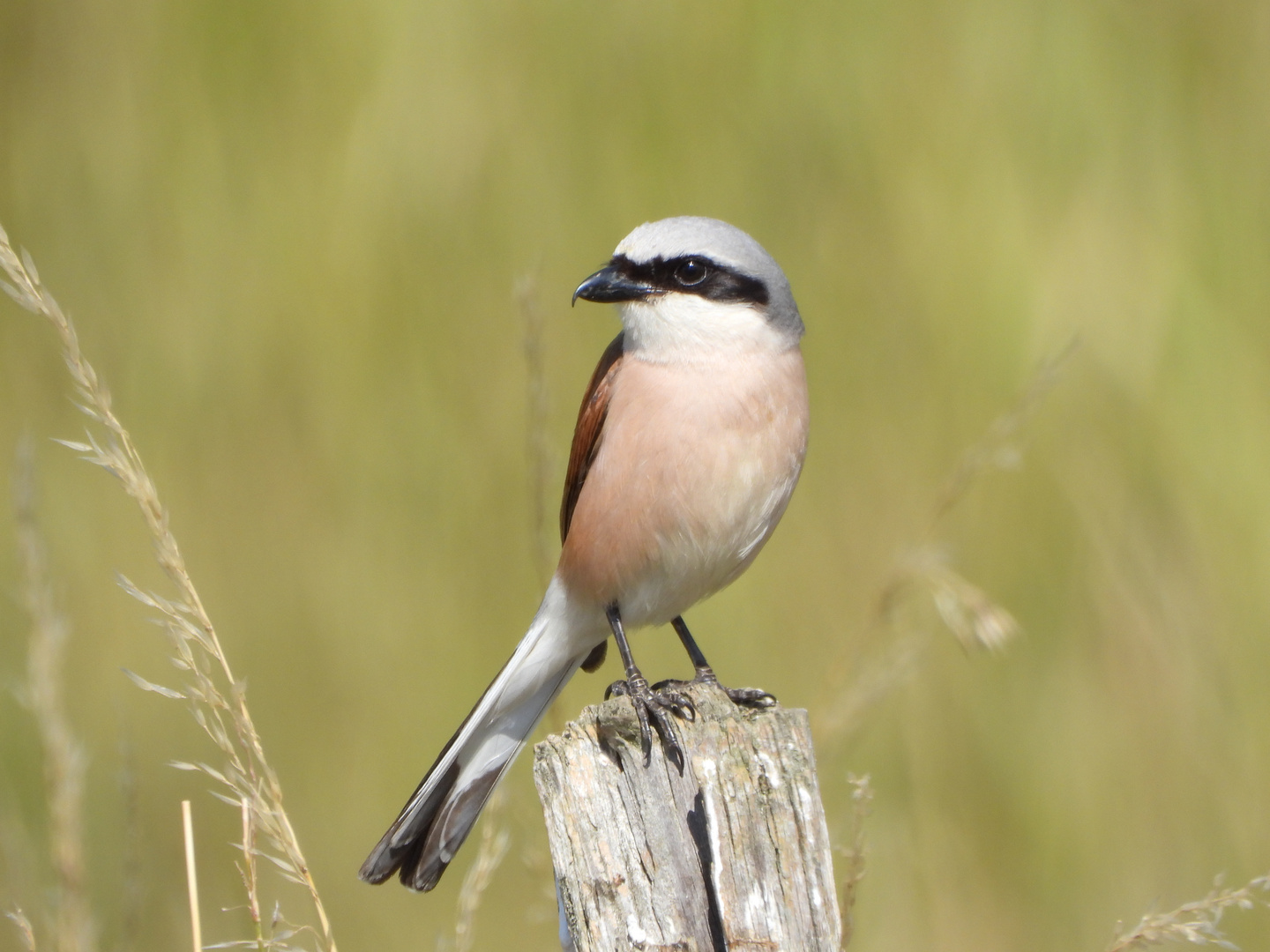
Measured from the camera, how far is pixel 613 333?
3.98 metres

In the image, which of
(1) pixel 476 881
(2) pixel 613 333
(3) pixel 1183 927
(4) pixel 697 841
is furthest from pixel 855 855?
(2) pixel 613 333

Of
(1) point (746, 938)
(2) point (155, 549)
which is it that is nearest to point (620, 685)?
(1) point (746, 938)

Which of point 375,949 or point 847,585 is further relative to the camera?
point 847,585

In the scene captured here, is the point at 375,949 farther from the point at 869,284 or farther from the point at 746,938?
the point at 869,284

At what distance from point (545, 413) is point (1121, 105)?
2.58 meters

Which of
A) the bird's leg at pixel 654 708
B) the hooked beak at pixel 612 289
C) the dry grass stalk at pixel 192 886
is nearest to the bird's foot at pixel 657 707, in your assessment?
the bird's leg at pixel 654 708

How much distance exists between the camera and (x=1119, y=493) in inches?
139

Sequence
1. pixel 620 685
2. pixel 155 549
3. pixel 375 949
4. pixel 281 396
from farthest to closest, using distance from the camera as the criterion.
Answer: pixel 281 396 → pixel 375 949 → pixel 620 685 → pixel 155 549

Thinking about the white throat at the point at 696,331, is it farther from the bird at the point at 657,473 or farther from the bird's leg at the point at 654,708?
the bird's leg at the point at 654,708

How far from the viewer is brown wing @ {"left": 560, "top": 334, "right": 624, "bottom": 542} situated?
8.55ft

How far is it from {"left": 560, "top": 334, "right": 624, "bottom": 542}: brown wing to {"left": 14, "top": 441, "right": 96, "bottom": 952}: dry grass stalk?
1.14 meters

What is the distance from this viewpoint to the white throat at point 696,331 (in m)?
2.52

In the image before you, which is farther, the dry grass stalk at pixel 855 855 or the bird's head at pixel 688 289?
the bird's head at pixel 688 289

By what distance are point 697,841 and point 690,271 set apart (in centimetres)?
136
